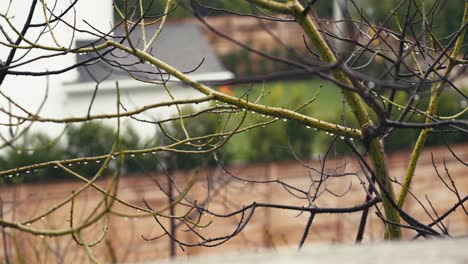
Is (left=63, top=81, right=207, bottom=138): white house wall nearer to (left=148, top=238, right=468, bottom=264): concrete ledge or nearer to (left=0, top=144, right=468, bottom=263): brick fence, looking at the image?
(left=0, top=144, right=468, bottom=263): brick fence

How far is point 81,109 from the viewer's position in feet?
66.0

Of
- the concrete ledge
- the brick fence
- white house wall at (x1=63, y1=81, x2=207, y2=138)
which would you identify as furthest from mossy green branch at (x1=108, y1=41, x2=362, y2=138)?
white house wall at (x1=63, y1=81, x2=207, y2=138)

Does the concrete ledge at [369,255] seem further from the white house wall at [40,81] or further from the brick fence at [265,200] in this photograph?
the white house wall at [40,81]

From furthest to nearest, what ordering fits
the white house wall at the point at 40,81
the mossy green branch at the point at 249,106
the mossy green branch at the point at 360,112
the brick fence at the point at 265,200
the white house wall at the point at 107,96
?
the white house wall at the point at 107,96, the white house wall at the point at 40,81, the brick fence at the point at 265,200, the mossy green branch at the point at 249,106, the mossy green branch at the point at 360,112

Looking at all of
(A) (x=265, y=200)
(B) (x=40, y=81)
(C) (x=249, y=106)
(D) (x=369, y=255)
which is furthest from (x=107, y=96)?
(D) (x=369, y=255)

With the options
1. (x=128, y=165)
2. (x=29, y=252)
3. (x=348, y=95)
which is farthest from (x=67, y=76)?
(x=348, y=95)

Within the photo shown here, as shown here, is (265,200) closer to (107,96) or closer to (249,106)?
(249,106)

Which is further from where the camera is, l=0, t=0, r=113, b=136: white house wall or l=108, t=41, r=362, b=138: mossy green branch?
l=0, t=0, r=113, b=136: white house wall

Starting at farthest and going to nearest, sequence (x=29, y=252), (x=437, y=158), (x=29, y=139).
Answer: (x=29, y=139)
(x=437, y=158)
(x=29, y=252)

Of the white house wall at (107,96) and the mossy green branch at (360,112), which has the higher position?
the white house wall at (107,96)

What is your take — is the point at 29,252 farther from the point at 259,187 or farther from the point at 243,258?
the point at 243,258

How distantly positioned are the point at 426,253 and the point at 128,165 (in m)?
14.8

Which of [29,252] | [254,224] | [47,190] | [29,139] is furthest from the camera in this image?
[29,139]

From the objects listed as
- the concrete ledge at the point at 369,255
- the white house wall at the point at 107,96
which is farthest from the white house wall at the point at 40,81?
the concrete ledge at the point at 369,255
